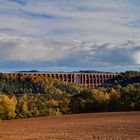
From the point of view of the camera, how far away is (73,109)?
125875 mm

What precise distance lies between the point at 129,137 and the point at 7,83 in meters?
141

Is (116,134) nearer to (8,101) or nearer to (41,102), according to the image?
(8,101)

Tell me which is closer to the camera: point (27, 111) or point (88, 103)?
point (27, 111)

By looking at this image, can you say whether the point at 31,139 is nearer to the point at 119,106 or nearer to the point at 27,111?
the point at 27,111

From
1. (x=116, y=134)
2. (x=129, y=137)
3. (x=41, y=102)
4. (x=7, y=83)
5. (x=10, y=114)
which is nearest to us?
(x=129, y=137)

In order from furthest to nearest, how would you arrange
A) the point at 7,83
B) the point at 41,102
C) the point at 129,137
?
the point at 7,83 → the point at 41,102 → the point at 129,137

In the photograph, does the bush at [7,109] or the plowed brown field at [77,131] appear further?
the bush at [7,109]

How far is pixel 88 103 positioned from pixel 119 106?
25.0 feet

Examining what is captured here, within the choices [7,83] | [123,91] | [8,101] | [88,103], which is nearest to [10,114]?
[8,101]

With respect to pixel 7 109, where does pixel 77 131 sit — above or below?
below

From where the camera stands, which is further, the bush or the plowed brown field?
the bush

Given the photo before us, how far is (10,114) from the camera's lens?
366ft

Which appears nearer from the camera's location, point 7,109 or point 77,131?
point 77,131

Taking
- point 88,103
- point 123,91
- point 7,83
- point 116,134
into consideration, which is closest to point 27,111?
point 88,103
